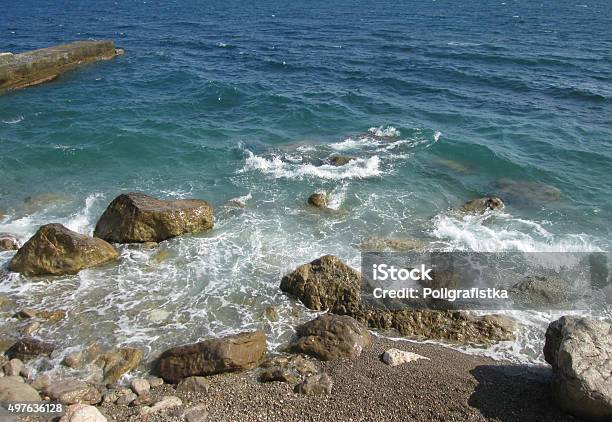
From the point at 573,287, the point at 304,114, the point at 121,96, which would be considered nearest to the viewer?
the point at 573,287

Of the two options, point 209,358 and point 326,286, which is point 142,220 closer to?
point 209,358

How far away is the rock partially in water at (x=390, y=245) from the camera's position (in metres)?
19.6

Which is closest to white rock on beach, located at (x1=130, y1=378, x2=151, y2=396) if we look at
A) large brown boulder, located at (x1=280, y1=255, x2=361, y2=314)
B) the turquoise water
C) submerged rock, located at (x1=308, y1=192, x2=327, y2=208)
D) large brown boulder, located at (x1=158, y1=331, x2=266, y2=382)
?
large brown boulder, located at (x1=158, y1=331, x2=266, y2=382)

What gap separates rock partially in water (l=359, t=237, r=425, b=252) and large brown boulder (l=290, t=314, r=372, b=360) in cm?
531

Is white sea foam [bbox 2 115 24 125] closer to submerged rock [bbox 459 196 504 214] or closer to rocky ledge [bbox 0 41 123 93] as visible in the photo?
rocky ledge [bbox 0 41 123 93]

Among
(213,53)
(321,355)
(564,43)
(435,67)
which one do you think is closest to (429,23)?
(564,43)

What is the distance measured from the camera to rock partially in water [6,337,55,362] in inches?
545

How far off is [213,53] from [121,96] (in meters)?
16.4

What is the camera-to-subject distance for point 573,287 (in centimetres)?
1777

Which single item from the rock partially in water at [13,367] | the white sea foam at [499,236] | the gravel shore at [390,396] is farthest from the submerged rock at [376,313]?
the rock partially in water at [13,367]

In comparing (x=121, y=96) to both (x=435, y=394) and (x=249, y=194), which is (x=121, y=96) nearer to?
(x=249, y=194)

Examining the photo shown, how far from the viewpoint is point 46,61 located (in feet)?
143

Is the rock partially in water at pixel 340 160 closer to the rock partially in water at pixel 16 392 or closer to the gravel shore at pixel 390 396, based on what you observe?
the gravel shore at pixel 390 396

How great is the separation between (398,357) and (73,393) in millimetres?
8579
